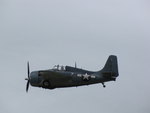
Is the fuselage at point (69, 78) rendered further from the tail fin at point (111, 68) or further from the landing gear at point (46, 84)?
the tail fin at point (111, 68)

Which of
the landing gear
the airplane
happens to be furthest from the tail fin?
the landing gear

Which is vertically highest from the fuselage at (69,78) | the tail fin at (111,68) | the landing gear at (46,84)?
the tail fin at (111,68)

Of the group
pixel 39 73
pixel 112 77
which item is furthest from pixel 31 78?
pixel 112 77

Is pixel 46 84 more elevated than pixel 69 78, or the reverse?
pixel 69 78

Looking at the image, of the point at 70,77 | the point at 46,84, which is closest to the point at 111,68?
the point at 70,77

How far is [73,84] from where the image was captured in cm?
7962

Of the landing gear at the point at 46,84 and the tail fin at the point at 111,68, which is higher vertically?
the tail fin at the point at 111,68

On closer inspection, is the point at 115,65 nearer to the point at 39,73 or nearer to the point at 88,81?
the point at 88,81

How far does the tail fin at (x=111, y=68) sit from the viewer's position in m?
80.3

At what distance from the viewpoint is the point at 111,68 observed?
271 ft

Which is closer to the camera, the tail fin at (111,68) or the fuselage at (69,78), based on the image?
the fuselage at (69,78)

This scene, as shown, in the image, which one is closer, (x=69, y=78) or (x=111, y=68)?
(x=69, y=78)

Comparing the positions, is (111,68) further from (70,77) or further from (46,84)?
(46,84)

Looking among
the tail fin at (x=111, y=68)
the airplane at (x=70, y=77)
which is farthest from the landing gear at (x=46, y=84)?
the tail fin at (x=111, y=68)
